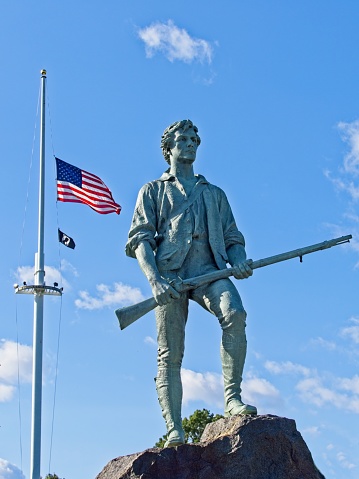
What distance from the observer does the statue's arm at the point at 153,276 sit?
964 centimetres

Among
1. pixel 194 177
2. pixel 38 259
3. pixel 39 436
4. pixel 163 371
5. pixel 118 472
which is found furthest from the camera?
pixel 38 259

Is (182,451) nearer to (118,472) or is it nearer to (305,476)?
(118,472)

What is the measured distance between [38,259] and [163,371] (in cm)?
1610

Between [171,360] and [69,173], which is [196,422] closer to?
[69,173]

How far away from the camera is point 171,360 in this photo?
32.0 ft

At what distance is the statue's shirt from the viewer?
1010cm

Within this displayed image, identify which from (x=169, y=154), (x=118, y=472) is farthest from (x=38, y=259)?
(x=118, y=472)

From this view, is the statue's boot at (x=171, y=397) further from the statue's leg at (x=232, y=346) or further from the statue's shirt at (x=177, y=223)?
the statue's shirt at (x=177, y=223)

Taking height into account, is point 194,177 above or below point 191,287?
above

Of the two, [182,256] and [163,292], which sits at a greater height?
[182,256]

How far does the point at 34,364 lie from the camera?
24.3 m

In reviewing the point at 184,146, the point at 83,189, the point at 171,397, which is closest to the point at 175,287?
the point at 171,397

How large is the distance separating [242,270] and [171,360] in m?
1.17

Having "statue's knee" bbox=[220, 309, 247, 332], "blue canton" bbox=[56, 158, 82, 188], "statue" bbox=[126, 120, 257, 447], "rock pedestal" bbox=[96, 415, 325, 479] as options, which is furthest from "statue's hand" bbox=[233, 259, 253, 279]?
"blue canton" bbox=[56, 158, 82, 188]
